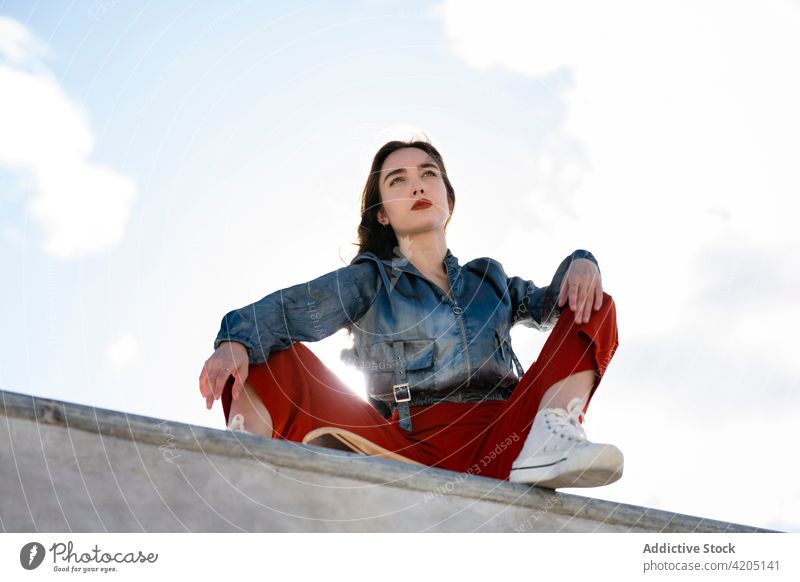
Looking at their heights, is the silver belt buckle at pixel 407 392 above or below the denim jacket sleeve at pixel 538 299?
below

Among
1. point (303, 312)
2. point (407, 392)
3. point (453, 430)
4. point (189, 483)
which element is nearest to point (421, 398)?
point (407, 392)

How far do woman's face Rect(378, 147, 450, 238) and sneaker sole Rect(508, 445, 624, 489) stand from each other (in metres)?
1.46

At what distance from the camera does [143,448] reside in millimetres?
2383

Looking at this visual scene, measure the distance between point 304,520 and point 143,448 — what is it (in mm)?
429

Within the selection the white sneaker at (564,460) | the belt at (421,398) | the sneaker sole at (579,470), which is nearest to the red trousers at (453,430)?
the belt at (421,398)

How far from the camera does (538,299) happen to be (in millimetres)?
3852

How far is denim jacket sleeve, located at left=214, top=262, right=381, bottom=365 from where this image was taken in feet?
10.6

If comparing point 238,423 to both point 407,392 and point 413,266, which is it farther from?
point 413,266

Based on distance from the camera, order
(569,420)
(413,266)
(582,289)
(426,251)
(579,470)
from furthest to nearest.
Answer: (426,251) < (413,266) < (582,289) < (569,420) < (579,470)

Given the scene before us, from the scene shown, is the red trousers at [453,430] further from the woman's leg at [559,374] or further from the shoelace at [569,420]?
the shoelace at [569,420]

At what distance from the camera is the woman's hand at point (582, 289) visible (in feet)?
10.9

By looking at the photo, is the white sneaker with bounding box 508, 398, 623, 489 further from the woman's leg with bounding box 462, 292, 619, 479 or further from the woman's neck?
the woman's neck

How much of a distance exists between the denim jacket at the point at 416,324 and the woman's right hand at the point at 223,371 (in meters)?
0.33

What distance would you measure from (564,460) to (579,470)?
51mm
